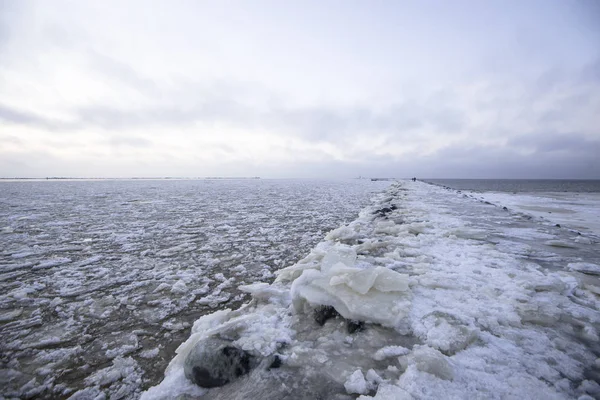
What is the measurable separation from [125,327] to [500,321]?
3693mm

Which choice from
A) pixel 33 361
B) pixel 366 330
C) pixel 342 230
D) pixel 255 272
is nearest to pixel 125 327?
pixel 33 361

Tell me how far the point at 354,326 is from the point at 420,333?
1.88 feet

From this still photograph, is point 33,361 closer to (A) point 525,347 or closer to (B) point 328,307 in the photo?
(B) point 328,307

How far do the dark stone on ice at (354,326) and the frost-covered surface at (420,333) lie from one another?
53 millimetres

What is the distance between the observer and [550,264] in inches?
176

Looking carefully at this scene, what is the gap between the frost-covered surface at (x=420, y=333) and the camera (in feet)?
5.91

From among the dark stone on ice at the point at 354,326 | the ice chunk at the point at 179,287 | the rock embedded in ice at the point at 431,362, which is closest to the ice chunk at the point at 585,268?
the rock embedded in ice at the point at 431,362

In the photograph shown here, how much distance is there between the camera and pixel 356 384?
1.81 meters

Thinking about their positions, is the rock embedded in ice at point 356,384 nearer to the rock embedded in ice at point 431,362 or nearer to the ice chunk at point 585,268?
the rock embedded in ice at point 431,362

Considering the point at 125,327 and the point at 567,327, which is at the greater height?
the point at 567,327

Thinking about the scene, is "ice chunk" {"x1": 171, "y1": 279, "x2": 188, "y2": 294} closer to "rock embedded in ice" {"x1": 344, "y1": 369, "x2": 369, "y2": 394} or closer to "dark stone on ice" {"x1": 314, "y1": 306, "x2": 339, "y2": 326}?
"dark stone on ice" {"x1": 314, "y1": 306, "x2": 339, "y2": 326}

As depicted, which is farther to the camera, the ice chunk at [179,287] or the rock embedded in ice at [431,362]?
the ice chunk at [179,287]

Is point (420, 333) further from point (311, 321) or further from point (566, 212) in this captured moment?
point (566, 212)

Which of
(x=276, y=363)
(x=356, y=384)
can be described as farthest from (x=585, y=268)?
(x=276, y=363)
